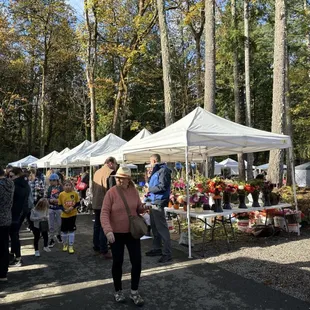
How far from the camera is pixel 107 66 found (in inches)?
1193

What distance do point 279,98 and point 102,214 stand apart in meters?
8.92

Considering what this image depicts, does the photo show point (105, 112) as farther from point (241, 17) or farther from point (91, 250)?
point (91, 250)

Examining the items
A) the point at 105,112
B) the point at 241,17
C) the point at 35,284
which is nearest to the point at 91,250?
the point at 35,284

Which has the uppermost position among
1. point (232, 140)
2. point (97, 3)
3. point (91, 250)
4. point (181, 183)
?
point (97, 3)

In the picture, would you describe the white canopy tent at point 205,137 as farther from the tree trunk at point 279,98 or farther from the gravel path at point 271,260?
the tree trunk at point 279,98

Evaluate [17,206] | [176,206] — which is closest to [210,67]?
[176,206]

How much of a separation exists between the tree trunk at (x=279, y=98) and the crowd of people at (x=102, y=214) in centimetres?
600

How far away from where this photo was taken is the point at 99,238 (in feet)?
21.0

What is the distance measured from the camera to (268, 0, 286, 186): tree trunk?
36.0 feet

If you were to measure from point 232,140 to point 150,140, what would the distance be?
69.5 inches

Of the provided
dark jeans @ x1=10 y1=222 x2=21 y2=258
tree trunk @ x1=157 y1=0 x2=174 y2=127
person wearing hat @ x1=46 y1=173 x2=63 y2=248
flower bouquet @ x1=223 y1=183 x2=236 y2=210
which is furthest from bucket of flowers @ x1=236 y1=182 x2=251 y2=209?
tree trunk @ x1=157 y1=0 x2=174 y2=127

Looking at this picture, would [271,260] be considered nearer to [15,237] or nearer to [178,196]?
[178,196]

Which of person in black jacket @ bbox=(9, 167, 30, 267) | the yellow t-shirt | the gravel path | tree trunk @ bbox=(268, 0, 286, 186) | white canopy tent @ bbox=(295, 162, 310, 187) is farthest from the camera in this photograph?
white canopy tent @ bbox=(295, 162, 310, 187)

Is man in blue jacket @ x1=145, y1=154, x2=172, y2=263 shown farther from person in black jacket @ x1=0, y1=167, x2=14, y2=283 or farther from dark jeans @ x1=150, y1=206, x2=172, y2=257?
person in black jacket @ x1=0, y1=167, x2=14, y2=283
